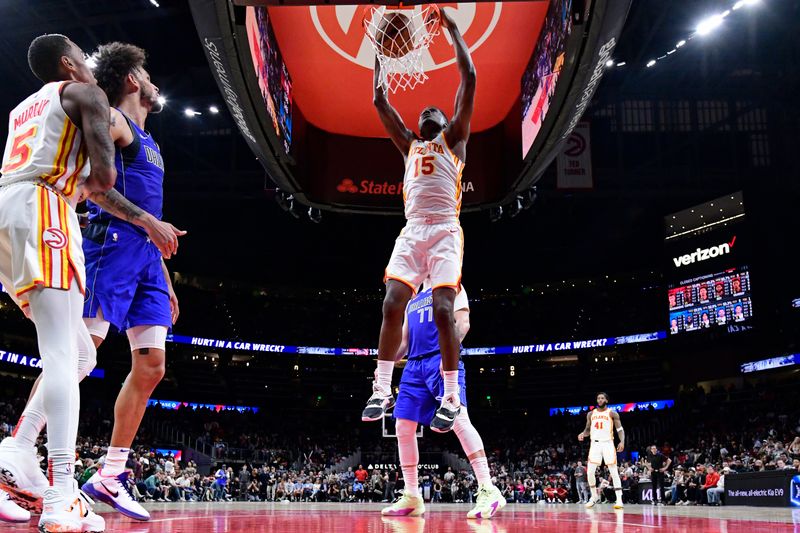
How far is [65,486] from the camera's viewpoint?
2.37 m

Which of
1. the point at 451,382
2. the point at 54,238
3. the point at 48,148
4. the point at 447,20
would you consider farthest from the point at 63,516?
the point at 447,20

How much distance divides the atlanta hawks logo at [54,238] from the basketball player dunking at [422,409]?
8.84ft

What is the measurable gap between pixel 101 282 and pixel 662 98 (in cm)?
1967

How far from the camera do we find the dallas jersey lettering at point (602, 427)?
1223 cm

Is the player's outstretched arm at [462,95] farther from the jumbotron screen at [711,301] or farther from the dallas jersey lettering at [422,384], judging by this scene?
the jumbotron screen at [711,301]

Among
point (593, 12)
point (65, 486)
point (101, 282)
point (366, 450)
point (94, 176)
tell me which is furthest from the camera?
point (366, 450)

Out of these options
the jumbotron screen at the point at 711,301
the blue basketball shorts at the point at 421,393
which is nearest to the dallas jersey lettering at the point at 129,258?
the blue basketball shorts at the point at 421,393

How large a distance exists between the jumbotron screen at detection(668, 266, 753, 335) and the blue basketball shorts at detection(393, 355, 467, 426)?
817 inches

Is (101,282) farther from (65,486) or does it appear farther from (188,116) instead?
(188,116)

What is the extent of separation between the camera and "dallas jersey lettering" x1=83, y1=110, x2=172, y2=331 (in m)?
3.44

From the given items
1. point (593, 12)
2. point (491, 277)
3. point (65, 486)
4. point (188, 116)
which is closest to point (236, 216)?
point (188, 116)

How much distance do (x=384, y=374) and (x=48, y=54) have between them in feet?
8.65

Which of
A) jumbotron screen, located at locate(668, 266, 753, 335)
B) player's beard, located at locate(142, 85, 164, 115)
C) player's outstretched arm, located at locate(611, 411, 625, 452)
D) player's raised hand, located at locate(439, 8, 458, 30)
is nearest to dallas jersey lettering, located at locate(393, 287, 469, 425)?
player's raised hand, located at locate(439, 8, 458, 30)

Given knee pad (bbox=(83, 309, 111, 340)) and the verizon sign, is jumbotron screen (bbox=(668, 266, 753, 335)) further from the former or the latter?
knee pad (bbox=(83, 309, 111, 340))
